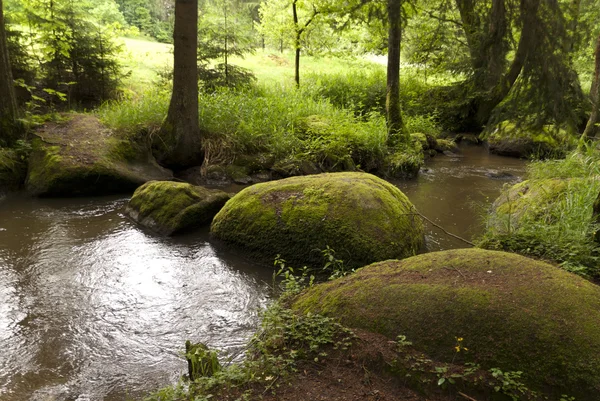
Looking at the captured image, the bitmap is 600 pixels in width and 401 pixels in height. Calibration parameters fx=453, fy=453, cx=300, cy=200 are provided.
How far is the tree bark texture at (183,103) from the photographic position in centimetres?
962

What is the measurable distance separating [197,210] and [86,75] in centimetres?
873

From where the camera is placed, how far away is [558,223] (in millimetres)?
5168

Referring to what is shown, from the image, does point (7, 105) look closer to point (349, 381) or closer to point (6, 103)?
point (6, 103)

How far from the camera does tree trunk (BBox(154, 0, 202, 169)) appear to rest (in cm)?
962

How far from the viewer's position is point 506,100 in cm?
501

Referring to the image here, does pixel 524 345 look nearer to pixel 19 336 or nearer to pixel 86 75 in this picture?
pixel 19 336

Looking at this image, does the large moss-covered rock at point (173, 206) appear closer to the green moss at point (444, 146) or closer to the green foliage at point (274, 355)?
the green foliage at point (274, 355)

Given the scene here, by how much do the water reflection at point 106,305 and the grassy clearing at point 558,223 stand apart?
3015 millimetres

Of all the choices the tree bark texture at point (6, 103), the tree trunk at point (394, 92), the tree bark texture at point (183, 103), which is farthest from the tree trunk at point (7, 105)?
the tree trunk at point (394, 92)

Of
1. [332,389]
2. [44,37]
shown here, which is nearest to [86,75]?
[44,37]

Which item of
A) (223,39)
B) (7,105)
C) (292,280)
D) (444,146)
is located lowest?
(292,280)

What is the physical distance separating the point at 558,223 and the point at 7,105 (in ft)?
33.2

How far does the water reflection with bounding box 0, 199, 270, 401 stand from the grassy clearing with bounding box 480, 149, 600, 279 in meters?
3.02

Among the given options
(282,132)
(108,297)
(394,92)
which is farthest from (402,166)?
(108,297)
